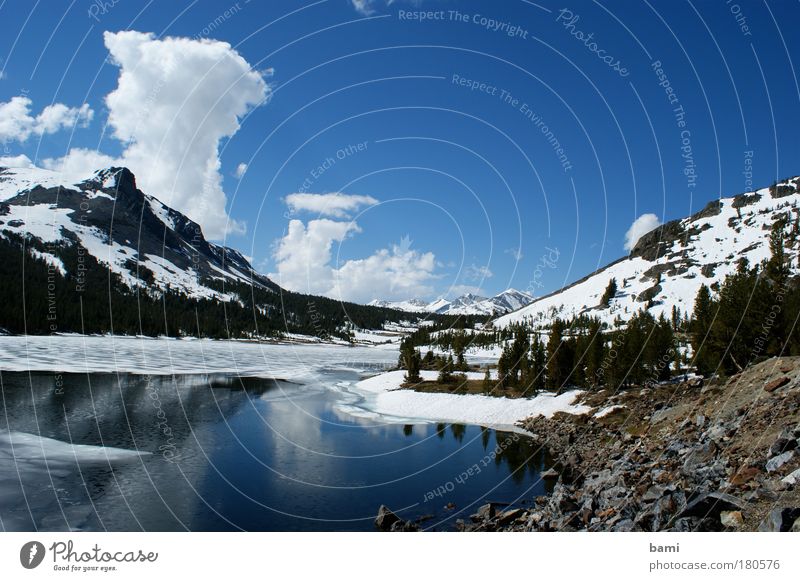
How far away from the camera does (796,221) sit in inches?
7283

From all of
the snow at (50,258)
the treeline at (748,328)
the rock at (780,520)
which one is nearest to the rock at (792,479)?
the rock at (780,520)

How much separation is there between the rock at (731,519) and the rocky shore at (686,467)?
30mm

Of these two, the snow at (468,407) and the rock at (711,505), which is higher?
the rock at (711,505)

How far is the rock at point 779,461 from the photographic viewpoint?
12809 millimetres

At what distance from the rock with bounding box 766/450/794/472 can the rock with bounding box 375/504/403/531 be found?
12.4m

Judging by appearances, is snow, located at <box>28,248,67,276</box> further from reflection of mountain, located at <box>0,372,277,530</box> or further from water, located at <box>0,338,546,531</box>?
water, located at <box>0,338,546,531</box>

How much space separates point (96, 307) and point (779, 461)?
147370mm

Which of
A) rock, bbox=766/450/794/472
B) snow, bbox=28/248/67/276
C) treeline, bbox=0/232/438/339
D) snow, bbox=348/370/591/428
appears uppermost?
snow, bbox=28/248/67/276

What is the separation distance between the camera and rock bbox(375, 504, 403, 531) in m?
17.8

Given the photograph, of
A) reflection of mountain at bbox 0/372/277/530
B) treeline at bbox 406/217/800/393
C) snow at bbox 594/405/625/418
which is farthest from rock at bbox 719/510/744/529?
snow at bbox 594/405/625/418

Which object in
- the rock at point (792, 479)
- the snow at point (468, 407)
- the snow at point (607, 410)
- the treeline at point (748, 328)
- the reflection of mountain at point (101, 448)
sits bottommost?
the snow at point (468, 407)

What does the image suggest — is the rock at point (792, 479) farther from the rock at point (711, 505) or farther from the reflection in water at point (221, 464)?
the reflection in water at point (221, 464)

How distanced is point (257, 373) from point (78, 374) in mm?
26029

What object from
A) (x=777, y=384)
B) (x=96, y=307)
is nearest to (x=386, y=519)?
(x=777, y=384)
